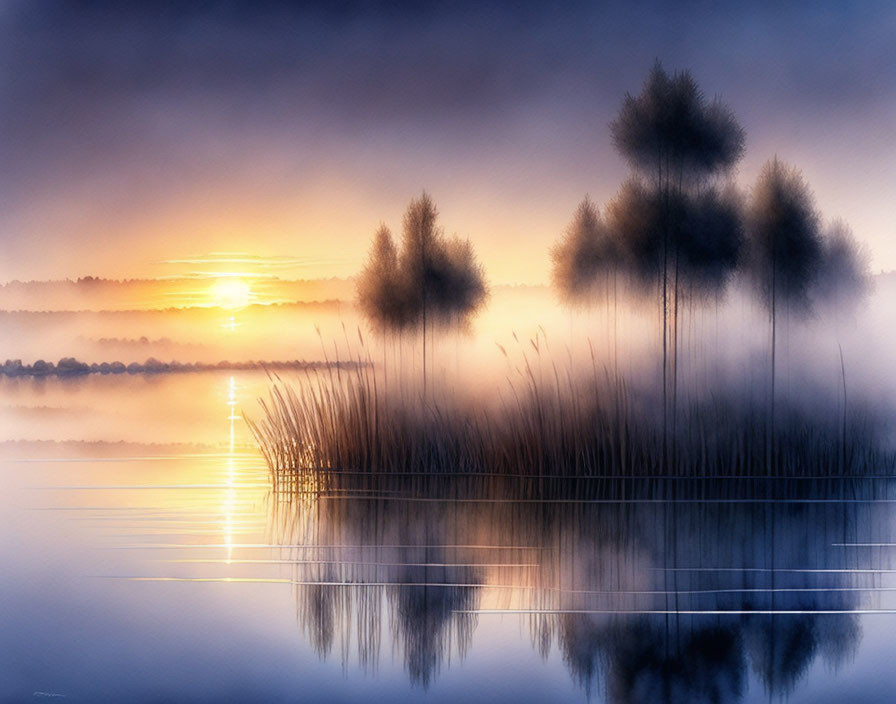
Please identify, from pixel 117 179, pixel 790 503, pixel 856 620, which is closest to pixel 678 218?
pixel 790 503

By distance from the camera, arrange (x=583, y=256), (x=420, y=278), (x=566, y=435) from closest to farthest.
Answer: (x=583, y=256)
(x=420, y=278)
(x=566, y=435)

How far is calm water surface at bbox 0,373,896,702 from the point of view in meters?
2.93

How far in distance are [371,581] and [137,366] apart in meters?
1.43

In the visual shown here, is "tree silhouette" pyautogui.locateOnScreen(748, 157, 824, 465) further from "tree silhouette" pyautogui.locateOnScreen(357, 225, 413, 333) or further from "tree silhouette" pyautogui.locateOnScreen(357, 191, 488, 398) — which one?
"tree silhouette" pyautogui.locateOnScreen(357, 225, 413, 333)

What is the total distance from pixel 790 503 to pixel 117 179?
3126 mm

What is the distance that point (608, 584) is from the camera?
3252 mm

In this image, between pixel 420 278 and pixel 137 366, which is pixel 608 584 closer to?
pixel 420 278

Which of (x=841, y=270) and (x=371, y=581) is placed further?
(x=841, y=270)

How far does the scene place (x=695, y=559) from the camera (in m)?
3.45

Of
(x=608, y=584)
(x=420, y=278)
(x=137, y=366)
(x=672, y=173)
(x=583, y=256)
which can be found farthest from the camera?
(x=672, y=173)

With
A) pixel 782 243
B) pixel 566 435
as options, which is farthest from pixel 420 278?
pixel 782 243

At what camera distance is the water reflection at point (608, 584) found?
9.43 ft

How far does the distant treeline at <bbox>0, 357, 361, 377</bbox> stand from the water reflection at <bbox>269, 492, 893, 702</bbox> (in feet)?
1.85

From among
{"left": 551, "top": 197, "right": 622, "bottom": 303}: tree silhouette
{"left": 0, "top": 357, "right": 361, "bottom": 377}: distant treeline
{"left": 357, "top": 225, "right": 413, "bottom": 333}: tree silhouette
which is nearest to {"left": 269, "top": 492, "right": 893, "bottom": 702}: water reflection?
{"left": 0, "top": 357, "right": 361, "bottom": 377}: distant treeline
